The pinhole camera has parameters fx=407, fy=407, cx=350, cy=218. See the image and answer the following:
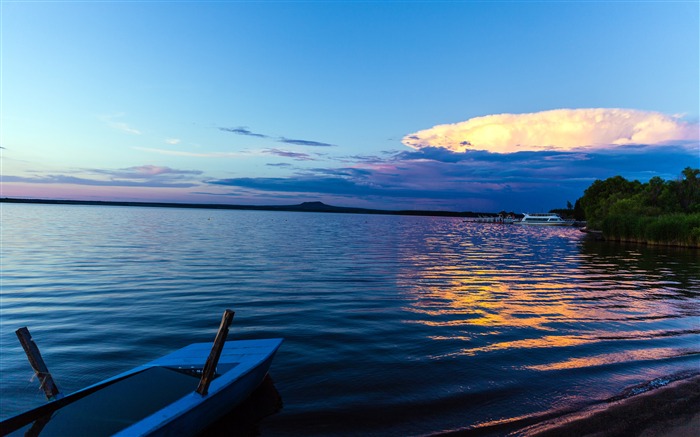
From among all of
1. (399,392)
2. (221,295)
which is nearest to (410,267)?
(221,295)

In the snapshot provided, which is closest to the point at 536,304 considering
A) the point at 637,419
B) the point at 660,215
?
the point at 637,419

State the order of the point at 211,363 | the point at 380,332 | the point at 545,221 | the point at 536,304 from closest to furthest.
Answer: the point at 211,363 < the point at 380,332 < the point at 536,304 < the point at 545,221

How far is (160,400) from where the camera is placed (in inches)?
366

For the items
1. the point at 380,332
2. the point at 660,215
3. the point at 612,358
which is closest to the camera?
the point at 612,358

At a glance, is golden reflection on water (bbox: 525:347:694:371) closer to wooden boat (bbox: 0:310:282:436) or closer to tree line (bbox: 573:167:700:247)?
wooden boat (bbox: 0:310:282:436)

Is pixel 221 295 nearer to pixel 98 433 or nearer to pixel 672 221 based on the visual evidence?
pixel 98 433

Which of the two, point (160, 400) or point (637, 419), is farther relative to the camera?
point (160, 400)

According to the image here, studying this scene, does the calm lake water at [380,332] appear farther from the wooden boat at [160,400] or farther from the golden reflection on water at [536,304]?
the wooden boat at [160,400]

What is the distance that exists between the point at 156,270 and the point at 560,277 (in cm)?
2970

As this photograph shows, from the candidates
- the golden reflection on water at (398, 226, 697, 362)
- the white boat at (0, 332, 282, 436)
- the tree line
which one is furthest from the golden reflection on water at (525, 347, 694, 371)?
the tree line

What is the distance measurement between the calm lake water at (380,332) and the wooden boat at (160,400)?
1.08 m

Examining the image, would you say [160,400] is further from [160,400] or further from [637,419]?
[637,419]

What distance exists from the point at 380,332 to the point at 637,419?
334 inches

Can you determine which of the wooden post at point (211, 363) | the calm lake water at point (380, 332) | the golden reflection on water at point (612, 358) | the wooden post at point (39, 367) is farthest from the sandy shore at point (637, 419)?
the wooden post at point (39, 367)
